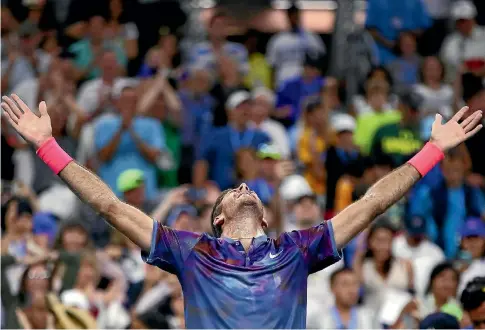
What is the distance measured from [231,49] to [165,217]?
13.1ft

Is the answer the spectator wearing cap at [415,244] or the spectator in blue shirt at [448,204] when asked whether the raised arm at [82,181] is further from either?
the spectator in blue shirt at [448,204]

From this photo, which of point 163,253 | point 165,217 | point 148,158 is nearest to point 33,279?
point 165,217

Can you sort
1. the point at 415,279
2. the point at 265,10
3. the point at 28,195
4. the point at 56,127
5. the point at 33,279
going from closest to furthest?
1. the point at 33,279
2. the point at 415,279
3. the point at 28,195
4. the point at 56,127
5. the point at 265,10

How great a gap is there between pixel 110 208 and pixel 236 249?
62 cm

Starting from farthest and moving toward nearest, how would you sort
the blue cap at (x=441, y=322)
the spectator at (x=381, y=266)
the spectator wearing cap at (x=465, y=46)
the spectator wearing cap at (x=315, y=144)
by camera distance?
the spectator wearing cap at (x=465, y=46), the spectator wearing cap at (x=315, y=144), the spectator at (x=381, y=266), the blue cap at (x=441, y=322)

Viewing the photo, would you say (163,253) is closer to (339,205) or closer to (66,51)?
(339,205)

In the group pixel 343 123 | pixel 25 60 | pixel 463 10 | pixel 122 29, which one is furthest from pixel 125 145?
pixel 463 10

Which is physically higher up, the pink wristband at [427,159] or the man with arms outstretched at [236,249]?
the pink wristband at [427,159]

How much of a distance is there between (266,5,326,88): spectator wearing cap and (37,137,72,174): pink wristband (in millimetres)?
9710

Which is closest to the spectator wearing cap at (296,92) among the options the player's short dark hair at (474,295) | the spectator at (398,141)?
the spectator at (398,141)

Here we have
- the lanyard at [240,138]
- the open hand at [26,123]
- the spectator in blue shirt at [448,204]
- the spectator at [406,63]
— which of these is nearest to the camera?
the open hand at [26,123]

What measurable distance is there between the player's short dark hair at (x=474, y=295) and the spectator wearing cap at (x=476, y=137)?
16.2 ft

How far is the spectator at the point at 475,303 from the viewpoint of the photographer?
364 inches

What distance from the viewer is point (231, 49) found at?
16.3 metres
